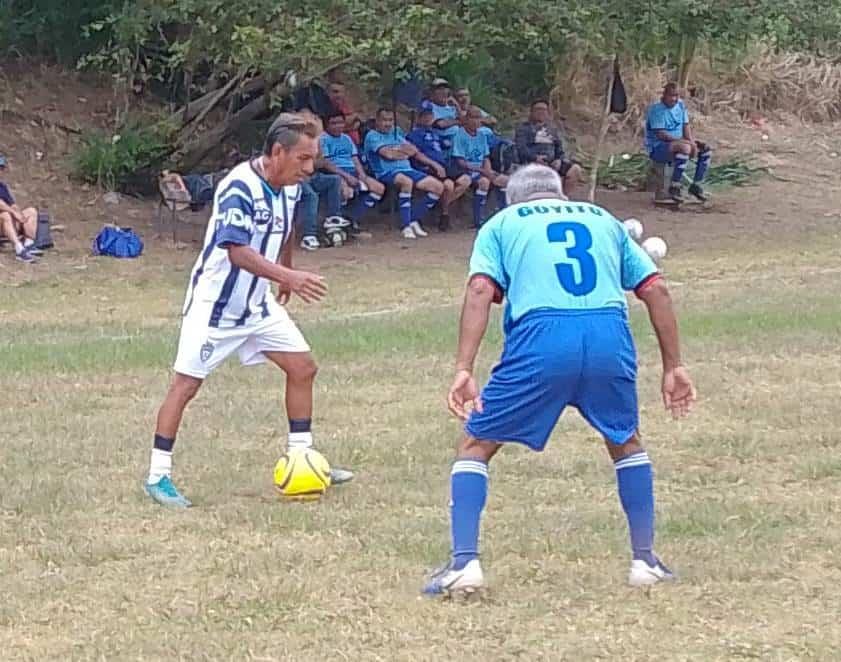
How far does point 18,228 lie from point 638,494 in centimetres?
1357

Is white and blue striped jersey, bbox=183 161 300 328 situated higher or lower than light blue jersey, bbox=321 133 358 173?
higher

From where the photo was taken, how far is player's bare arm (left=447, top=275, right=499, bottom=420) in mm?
5707

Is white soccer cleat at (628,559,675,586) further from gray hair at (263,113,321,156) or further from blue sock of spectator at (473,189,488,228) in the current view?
blue sock of spectator at (473,189,488,228)

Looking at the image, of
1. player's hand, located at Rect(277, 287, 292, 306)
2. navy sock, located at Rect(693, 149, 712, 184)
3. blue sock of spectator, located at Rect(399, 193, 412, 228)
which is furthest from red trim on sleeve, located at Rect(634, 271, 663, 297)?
navy sock, located at Rect(693, 149, 712, 184)

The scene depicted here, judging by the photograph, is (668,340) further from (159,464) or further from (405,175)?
(405,175)

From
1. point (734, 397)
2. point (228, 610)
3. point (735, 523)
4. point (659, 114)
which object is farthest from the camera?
point (659, 114)

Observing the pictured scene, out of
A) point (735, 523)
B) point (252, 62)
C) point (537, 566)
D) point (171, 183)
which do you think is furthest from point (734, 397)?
point (171, 183)

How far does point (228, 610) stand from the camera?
5.96 metres

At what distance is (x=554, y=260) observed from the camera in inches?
228

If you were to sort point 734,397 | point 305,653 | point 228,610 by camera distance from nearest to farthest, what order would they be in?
point 305,653 < point 228,610 < point 734,397

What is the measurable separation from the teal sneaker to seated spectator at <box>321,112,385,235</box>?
11881mm

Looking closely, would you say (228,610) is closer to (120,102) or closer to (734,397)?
(734,397)

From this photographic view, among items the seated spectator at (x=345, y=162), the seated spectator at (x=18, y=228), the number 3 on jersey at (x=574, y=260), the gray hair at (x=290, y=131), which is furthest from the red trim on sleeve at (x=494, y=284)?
the seated spectator at (x=345, y=162)

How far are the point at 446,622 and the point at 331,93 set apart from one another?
14678 millimetres
